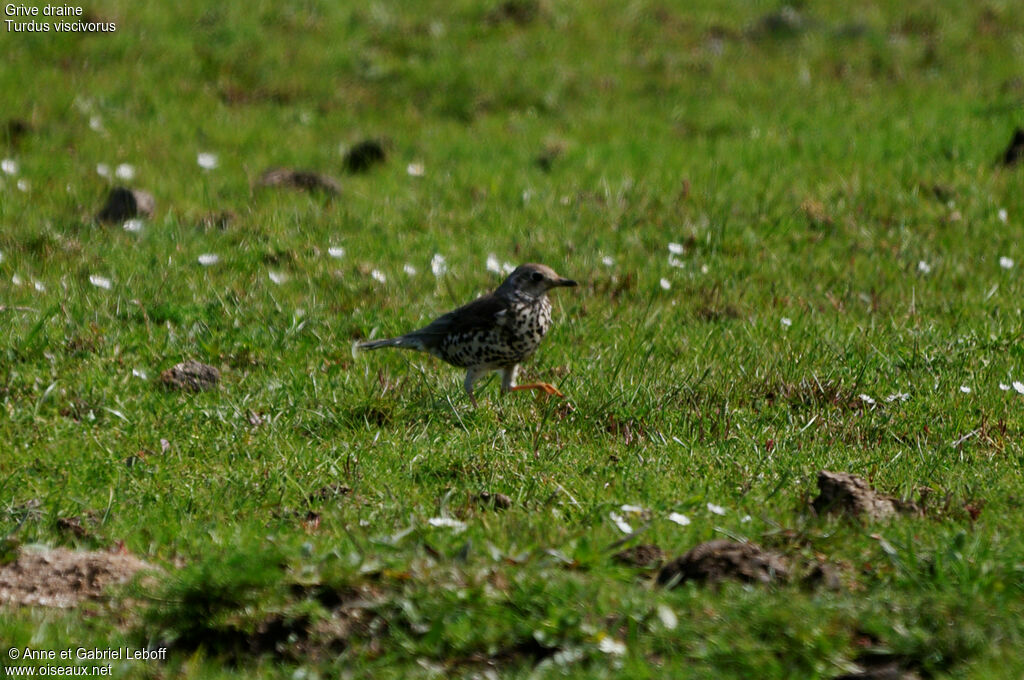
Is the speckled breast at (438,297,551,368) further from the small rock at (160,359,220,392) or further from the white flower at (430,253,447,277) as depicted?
the white flower at (430,253,447,277)

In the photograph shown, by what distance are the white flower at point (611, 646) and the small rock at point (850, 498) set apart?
4.74 ft

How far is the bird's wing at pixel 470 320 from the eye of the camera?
7152mm

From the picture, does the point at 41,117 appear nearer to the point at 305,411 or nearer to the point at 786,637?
the point at 305,411

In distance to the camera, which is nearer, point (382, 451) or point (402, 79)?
point (382, 451)

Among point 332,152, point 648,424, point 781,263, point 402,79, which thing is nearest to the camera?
point 648,424

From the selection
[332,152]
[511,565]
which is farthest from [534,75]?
[511,565]

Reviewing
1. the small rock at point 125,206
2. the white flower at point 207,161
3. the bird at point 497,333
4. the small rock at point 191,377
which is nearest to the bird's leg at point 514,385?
the bird at point 497,333

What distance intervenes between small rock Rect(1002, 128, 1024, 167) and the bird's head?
5889 mm

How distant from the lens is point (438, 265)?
9.21 metres

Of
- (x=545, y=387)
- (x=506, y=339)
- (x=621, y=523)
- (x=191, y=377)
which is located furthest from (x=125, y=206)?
(x=621, y=523)

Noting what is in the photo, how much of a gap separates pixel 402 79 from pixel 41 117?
3.95 m

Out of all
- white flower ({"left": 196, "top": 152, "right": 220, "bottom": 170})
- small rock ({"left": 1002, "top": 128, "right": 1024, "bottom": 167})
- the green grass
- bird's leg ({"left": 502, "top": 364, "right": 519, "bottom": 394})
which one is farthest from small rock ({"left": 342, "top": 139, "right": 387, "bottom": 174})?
small rock ({"left": 1002, "top": 128, "right": 1024, "bottom": 167})

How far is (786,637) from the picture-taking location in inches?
168

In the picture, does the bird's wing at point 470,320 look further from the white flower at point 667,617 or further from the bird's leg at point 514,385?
the white flower at point 667,617
